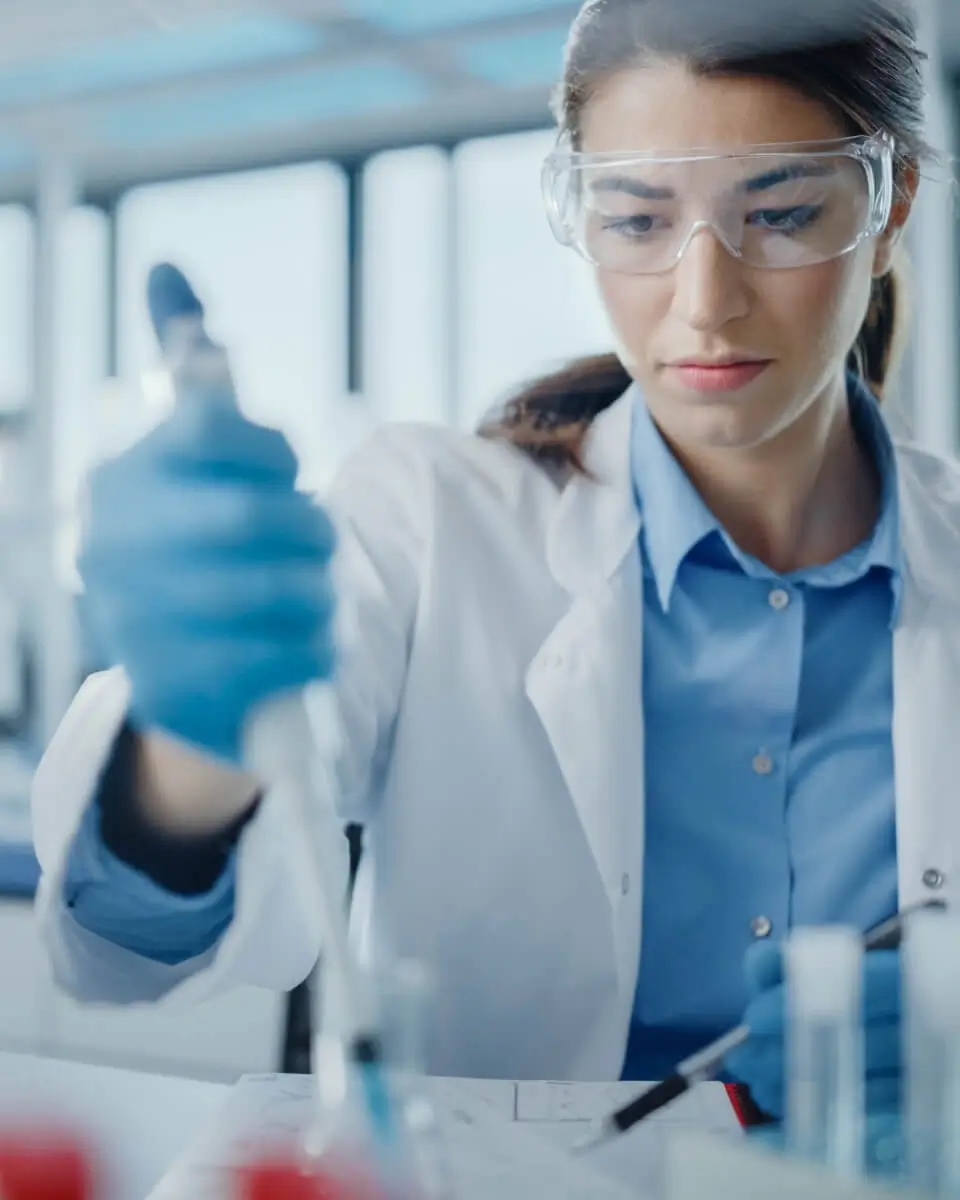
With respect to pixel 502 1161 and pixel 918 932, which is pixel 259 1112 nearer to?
pixel 502 1161

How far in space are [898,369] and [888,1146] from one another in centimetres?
65

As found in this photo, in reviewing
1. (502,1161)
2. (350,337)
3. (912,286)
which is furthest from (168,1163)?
(912,286)

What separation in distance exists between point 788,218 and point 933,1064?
0.45 meters

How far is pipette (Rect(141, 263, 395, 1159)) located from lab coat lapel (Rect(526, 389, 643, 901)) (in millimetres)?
335

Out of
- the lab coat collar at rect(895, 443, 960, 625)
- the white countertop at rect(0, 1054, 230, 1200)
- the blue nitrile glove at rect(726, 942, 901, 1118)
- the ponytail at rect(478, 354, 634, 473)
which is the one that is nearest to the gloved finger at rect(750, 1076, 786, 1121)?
the blue nitrile glove at rect(726, 942, 901, 1118)

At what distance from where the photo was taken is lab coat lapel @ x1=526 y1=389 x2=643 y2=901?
79 cm

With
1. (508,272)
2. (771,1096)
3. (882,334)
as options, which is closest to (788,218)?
(508,272)

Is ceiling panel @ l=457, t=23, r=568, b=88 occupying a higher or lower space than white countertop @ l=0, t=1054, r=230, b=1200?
higher

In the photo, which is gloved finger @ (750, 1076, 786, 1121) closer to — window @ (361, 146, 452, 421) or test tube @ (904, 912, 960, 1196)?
test tube @ (904, 912, 960, 1196)

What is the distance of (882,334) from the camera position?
955 millimetres

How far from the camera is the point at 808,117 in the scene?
0.73 m

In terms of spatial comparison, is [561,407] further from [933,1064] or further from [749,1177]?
[749,1177]

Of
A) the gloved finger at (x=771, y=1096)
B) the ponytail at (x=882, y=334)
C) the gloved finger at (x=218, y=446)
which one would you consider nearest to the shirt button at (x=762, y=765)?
the gloved finger at (x=771, y=1096)

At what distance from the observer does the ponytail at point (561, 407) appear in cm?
96
